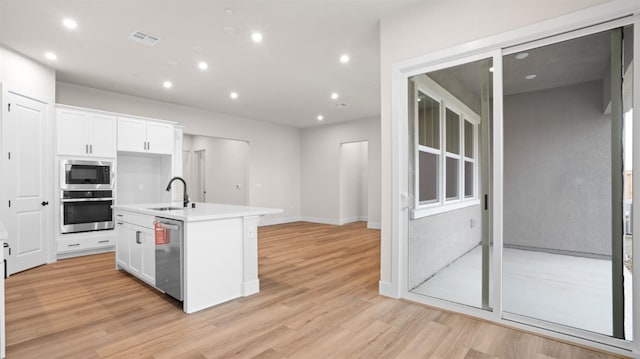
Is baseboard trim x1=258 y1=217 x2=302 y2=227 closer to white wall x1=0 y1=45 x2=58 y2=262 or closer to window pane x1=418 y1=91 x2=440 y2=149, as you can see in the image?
white wall x1=0 y1=45 x2=58 y2=262

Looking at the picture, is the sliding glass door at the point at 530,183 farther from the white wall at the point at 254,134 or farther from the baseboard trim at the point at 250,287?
the white wall at the point at 254,134

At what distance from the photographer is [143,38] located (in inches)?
139

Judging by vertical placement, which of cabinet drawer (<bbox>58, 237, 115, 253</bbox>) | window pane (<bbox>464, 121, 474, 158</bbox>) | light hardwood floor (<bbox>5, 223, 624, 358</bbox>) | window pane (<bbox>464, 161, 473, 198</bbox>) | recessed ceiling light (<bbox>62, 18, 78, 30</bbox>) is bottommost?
light hardwood floor (<bbox>5, 223, 624, 358</bbox>)

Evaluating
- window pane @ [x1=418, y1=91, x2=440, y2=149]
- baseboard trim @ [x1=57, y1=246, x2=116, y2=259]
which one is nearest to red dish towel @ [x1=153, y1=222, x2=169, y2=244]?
window pane @ [x1=418, y1=91, x2=440, y2=149]

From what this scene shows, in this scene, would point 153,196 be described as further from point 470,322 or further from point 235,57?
point 470,322

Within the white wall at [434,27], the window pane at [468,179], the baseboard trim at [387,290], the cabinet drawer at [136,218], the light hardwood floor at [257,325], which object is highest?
the white wall at [434,27]

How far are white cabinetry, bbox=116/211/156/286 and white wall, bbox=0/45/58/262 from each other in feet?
4.57

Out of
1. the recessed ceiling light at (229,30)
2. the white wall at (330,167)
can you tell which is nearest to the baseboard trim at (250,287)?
the recessed ceiling light at (229,30)

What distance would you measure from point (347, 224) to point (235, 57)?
5.51 meters

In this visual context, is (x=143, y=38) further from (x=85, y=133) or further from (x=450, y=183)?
(x=450, y=183)

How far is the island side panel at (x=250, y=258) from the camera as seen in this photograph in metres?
3.05

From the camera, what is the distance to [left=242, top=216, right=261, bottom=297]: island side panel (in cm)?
305

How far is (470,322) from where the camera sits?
2.48m

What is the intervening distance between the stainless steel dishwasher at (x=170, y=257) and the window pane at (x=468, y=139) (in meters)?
2.79
